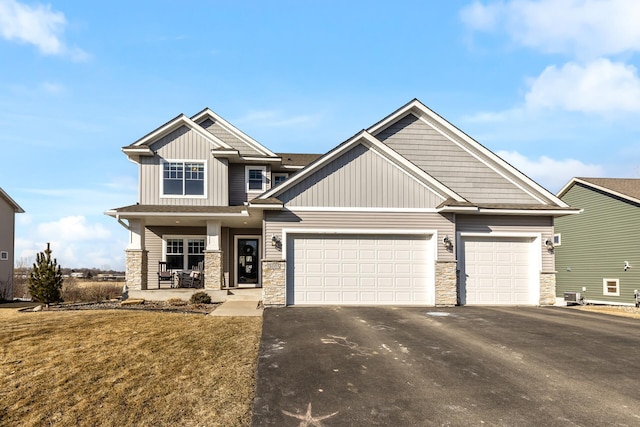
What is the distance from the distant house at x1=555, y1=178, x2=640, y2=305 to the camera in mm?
21531

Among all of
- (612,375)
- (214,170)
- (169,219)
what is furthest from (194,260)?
(612,375)

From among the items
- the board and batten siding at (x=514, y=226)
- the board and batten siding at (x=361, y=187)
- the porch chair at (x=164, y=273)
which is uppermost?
the board and batten siding at (x=361, y=187)

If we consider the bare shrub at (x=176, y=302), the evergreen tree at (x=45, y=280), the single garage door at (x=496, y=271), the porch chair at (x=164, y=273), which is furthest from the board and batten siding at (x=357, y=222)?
the evergreen tree at (x=45, y=280)

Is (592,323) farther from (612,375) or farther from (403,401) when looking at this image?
(403,401)

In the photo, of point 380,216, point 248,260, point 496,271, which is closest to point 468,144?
point 496,271

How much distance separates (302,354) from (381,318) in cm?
434

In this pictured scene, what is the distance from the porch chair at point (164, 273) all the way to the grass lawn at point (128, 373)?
7215 mm

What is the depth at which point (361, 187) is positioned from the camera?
46.4ft

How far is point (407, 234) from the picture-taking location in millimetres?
14180

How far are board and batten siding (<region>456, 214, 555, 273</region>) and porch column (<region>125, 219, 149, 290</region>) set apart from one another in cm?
1275

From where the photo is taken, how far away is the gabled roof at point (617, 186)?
2149 centimetres

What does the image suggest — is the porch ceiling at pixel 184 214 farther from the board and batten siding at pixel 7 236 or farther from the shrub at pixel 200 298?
the board and batten siding at pixel 7 236

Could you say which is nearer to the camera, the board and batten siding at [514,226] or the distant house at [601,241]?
the board and batten siding at [514,226]

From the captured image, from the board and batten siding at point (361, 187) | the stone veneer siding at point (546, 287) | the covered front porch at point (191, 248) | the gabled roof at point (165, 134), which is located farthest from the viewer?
the gabled roof at point (165, 134)
